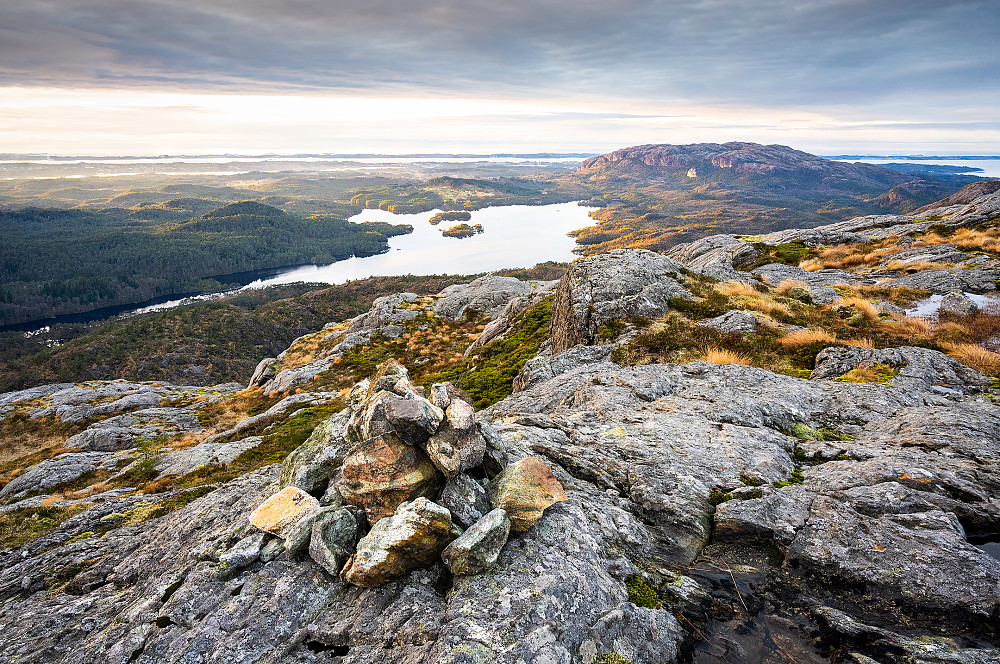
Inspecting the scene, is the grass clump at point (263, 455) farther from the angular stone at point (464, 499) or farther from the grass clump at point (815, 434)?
the grass clump at point (815, 434)

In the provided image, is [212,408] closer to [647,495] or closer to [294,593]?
[294,593]

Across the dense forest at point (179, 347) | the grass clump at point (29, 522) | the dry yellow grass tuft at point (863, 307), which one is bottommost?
the dense forest at point (179, 347)

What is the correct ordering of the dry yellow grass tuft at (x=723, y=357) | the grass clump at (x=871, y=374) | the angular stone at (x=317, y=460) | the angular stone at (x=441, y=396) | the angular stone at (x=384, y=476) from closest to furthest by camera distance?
the angular stone at (x=384, y=476) < the angular stone at (x=441, y=396) < the angular stone at (x=317, y=460) < the grass clump at (x=871, y=374) < the dry yellow grass tuft at (x=723, y=357)

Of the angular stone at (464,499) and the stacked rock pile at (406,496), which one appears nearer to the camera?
the stacked rock pile at (406,496)

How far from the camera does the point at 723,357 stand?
1658cm

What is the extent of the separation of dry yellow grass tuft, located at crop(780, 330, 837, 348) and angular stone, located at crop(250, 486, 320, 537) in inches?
740

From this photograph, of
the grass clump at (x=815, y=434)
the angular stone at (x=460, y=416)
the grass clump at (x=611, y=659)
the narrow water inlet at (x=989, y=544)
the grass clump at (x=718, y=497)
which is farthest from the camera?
the grass clump at (x=815, y=434)

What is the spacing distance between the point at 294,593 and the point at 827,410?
580 inches

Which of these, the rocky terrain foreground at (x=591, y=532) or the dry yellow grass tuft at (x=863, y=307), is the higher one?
the dry yellow grass tuft at (x=863, y=307)

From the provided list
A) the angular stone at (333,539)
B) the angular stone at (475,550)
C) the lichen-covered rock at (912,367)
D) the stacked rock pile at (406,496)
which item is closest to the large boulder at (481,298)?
the lichen-covered rock at (912,367)

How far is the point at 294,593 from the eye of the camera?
7.08 meters

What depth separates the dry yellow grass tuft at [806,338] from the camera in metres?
17.2

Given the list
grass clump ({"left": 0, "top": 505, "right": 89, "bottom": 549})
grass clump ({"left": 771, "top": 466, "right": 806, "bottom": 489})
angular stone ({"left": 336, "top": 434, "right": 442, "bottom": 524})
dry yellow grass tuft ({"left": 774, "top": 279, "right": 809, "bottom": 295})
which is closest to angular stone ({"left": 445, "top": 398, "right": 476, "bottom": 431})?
angular stone ({"left": 336, "top": 434, "right": 442, "bottom": 524})

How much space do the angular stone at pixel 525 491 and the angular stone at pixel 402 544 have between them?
1.12 metres
